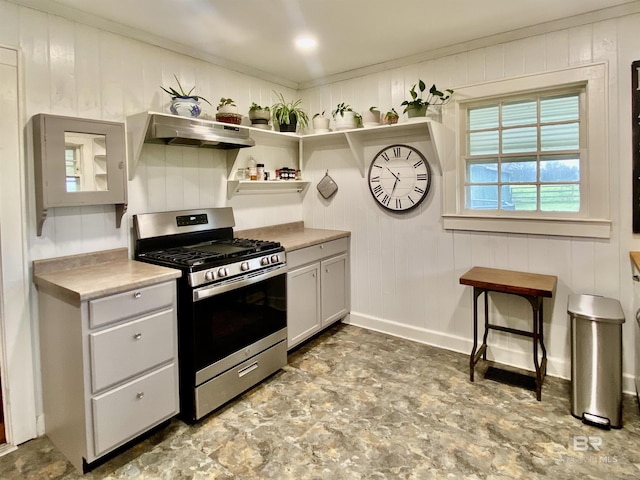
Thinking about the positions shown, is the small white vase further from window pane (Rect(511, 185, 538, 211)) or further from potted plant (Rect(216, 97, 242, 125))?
window pane (Rect(511, 185, 538, 211))

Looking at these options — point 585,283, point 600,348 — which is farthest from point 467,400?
point 585,283

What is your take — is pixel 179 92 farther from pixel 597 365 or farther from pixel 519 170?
pixel 597 365

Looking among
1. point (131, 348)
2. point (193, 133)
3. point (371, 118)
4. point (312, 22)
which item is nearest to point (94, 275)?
point (131, 348)

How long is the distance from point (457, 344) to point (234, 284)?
1940 millimetres

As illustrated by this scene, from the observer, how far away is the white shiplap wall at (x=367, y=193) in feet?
7.22

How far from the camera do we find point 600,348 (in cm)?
214

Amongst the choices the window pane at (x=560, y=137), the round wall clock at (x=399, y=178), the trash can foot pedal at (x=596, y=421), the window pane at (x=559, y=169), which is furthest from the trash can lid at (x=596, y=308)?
the round wall clock at (x=399, y=178)

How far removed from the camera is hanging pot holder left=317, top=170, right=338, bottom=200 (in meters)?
3.76

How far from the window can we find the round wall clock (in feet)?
1.16

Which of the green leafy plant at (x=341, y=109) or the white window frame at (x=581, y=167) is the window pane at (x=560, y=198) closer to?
the white window frame at (x=581, y=167)

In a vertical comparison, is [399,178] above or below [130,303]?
above

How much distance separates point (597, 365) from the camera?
7.04 ft

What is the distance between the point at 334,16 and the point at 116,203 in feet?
5.81

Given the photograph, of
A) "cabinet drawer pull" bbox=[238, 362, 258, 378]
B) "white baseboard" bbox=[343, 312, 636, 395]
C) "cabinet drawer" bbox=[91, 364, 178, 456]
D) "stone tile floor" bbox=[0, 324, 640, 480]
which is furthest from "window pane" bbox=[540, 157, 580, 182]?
"cabinet drawer" bbox=[91, 364, 178, 456]
